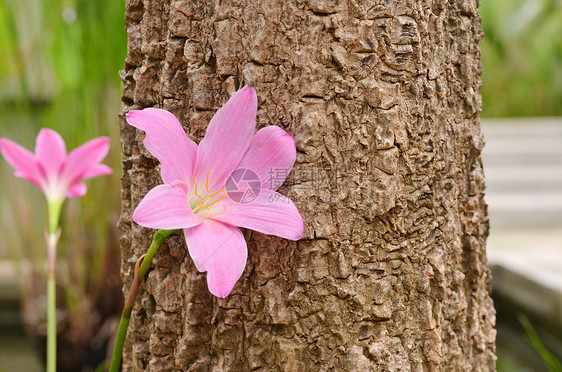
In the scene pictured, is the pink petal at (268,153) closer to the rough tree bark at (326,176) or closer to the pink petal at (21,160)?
the rough tree bark at (326,176)

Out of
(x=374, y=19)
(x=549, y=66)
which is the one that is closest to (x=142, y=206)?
(x=374, y=19)

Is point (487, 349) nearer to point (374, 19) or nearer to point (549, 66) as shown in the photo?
point (374, 19)

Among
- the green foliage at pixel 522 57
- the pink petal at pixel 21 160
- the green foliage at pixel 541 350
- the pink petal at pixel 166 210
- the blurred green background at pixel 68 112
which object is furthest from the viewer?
the green foliage at pixel 522 57

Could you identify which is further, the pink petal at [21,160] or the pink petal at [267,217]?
the pink petal at [21,160]

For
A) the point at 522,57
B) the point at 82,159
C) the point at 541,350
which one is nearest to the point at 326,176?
the point at 82,159

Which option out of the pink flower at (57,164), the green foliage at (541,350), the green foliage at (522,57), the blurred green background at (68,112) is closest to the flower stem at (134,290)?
the pink flower at (57,164)

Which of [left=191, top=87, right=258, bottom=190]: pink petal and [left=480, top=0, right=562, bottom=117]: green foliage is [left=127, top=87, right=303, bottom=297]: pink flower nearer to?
[left=191, top=87, right=258, bottom=190]: pink petal
